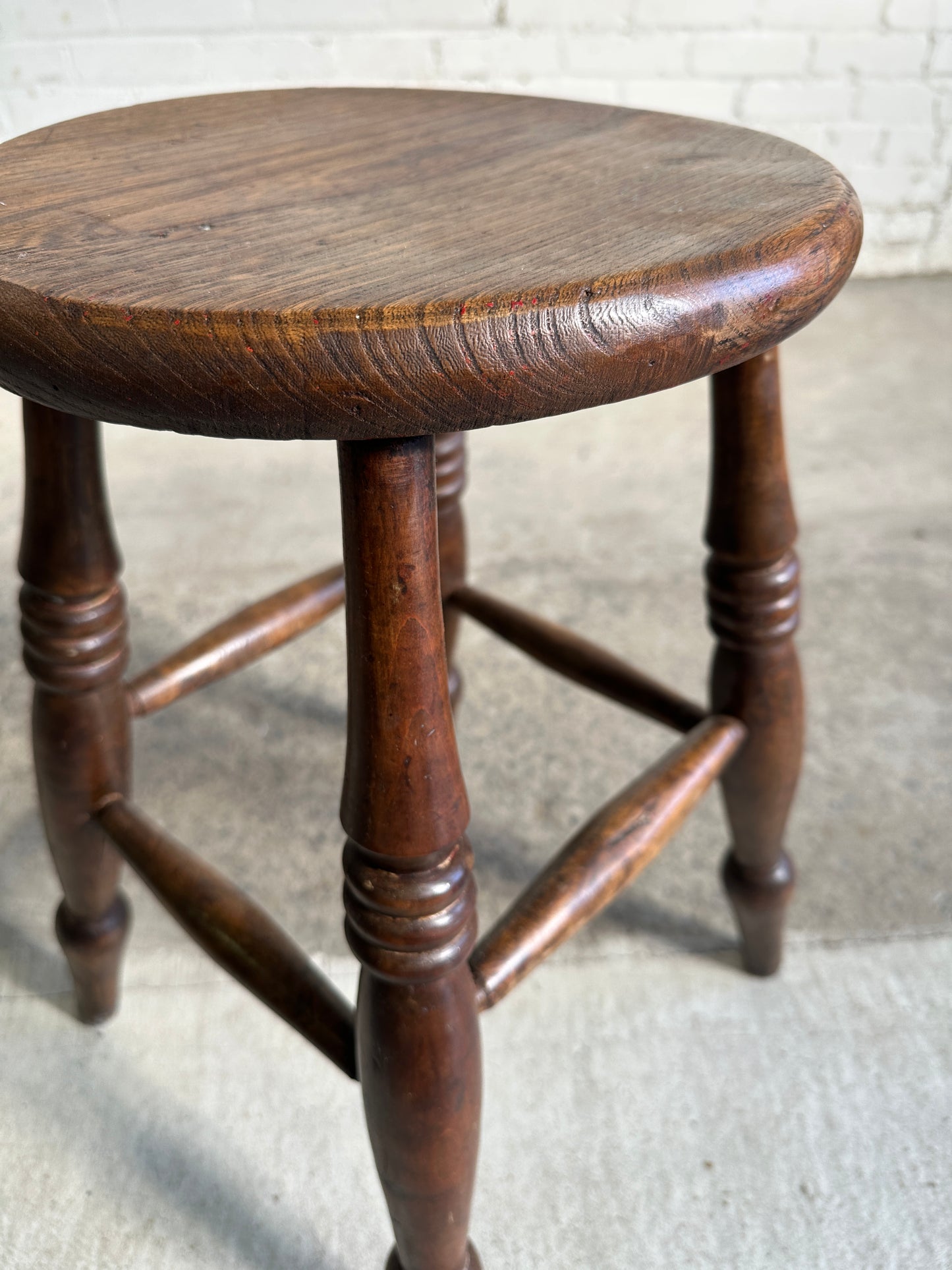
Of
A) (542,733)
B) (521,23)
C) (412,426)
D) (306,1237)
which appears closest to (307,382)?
(412,426)

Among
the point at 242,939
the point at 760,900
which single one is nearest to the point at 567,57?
the point at 760,900

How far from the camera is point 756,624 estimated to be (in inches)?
31.4

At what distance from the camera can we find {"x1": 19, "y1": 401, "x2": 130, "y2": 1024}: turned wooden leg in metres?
0.72

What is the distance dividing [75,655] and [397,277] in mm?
392

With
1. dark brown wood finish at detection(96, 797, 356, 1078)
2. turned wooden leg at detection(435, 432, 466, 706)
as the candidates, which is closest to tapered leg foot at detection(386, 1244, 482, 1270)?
dark brown wood finish at detection(96, 797, 356, 1078)

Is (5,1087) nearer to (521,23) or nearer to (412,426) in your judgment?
(412,426)

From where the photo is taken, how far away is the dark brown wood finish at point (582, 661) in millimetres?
864

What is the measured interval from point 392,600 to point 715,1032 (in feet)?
1.68

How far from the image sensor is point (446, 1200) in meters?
0.62

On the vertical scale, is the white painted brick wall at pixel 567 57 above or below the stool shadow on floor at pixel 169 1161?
above

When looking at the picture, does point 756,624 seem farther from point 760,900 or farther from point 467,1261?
point 467,1261

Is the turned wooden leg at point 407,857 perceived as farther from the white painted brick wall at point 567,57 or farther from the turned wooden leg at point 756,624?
the white painted brick wall at point 567,57

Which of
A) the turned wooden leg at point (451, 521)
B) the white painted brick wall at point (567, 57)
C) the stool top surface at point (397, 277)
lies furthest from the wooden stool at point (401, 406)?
the white painted brick wall at point (567, 57)

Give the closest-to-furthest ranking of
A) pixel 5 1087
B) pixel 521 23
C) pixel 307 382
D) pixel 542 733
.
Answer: pixel 307 382 → pixel 5 1087 → pixel 542 733 → pixel 521 23
